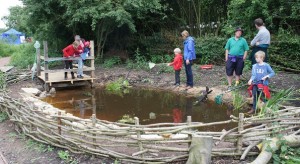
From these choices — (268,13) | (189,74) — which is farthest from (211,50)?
(189,74)

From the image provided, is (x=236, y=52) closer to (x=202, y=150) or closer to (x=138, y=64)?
(x=202, y=150)

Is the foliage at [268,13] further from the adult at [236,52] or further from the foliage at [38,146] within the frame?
the foliage at [38,146]

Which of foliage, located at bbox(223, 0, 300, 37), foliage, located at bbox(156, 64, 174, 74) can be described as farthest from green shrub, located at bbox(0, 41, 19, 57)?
foliage, located at bbox(223, 0, 300, 37)

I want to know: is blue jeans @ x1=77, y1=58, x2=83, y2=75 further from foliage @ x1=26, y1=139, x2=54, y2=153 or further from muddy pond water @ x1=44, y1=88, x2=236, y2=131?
foliage @ x1=26, y1=139, x2=54, y2=153

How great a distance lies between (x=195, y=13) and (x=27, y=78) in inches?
312

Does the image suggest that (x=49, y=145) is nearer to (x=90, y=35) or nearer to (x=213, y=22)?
(x=90, y=35)

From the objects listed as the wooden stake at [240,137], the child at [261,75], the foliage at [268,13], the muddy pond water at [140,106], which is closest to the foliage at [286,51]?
the foliage at [268,13]

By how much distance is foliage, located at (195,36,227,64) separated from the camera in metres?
12.6

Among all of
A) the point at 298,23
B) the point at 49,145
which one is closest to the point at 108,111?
the point at 49,145

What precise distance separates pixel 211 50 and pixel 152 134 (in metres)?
8.51

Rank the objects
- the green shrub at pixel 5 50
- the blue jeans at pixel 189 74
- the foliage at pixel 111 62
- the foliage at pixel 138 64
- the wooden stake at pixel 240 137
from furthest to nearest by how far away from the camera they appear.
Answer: the green shrub at pixel 5 50
the foliage at pixel 111 62
the foliage at pixel 138 64
the blue jeans at pixel 189 74
the wooden stake at pixel 240 137

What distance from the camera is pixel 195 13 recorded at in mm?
15484

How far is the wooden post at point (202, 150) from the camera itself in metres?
4.15

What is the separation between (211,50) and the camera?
505 inches
